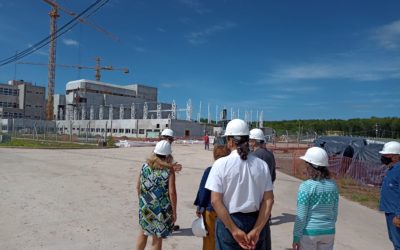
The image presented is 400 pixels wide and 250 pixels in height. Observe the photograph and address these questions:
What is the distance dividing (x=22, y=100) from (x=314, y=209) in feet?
365

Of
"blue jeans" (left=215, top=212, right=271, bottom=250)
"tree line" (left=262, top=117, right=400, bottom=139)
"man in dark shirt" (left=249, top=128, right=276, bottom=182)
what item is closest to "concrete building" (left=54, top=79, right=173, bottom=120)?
"tree line" (left=262, top=117, right=400, bottom=139)

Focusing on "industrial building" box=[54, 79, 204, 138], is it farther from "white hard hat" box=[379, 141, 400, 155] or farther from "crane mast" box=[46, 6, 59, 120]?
"white hard hat" box=[379, 141, 400, 155]

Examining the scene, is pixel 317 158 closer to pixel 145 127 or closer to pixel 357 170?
pixel 357 170

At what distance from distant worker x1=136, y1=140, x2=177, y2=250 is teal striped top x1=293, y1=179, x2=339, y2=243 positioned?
171 cm

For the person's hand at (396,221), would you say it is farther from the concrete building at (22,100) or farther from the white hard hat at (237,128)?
the concrete building at (22,100)

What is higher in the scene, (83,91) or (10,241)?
(83,91)

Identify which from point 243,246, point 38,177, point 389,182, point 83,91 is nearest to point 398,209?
point 389,182

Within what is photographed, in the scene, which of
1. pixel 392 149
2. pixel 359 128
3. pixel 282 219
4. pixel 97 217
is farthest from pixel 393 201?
pixel 359 128

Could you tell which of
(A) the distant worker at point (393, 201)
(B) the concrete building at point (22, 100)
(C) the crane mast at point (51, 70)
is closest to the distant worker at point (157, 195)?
(A) the distant worker at point (393, 201)

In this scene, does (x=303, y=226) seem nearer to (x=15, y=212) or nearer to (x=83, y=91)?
(x=15, y=212)

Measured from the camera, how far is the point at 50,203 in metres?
8.83

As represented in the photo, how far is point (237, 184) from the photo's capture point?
3.04 m

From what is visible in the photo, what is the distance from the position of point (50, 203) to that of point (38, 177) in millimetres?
5066

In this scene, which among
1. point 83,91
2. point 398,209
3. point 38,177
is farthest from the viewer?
point 83,91
